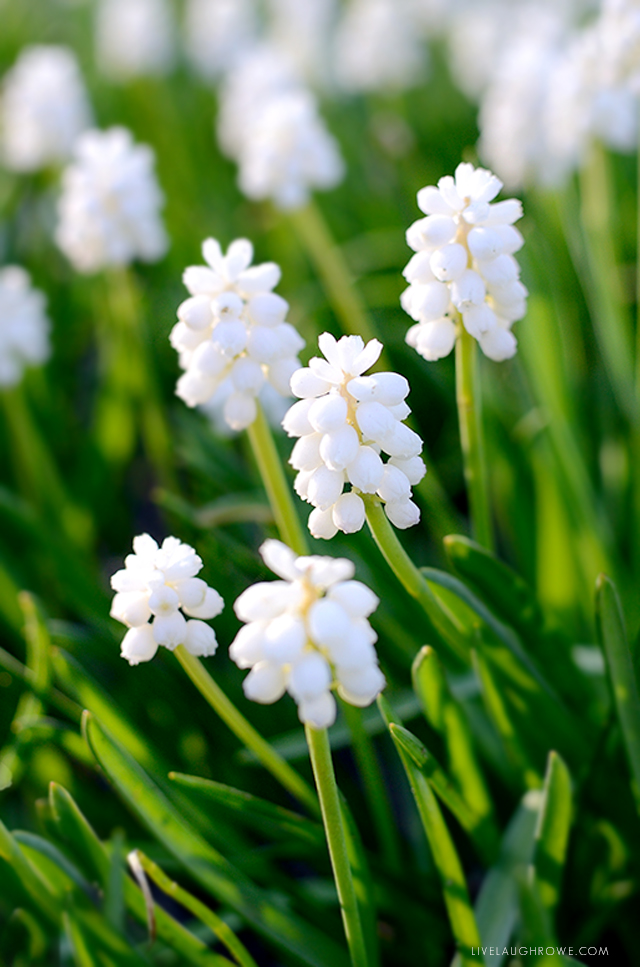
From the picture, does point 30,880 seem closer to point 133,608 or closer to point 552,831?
point 133,608

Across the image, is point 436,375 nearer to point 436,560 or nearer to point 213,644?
point 436,560

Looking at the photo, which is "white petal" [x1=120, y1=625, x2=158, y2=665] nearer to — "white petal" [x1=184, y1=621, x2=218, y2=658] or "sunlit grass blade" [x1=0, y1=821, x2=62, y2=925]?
"white petal" [x1=184, y1=621, x2=218, y2=658]

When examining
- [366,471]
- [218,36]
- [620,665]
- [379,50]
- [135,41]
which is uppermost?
[218,36]

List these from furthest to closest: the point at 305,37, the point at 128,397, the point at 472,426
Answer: the point at 305,37 < the point at 128,397 < the point at 472,426

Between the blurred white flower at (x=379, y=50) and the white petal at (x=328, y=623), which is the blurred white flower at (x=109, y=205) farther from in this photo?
the blurred white flower at (x=379, y=50)

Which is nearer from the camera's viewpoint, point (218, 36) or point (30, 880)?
point (30, 880)

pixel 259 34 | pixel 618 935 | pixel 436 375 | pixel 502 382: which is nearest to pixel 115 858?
pixel 618 935

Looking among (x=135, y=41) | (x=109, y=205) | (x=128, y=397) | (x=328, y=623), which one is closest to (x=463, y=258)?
(x=328, y=623)

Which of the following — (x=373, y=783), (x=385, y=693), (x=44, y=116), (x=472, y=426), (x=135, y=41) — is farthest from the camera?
(x=135, y=41)
